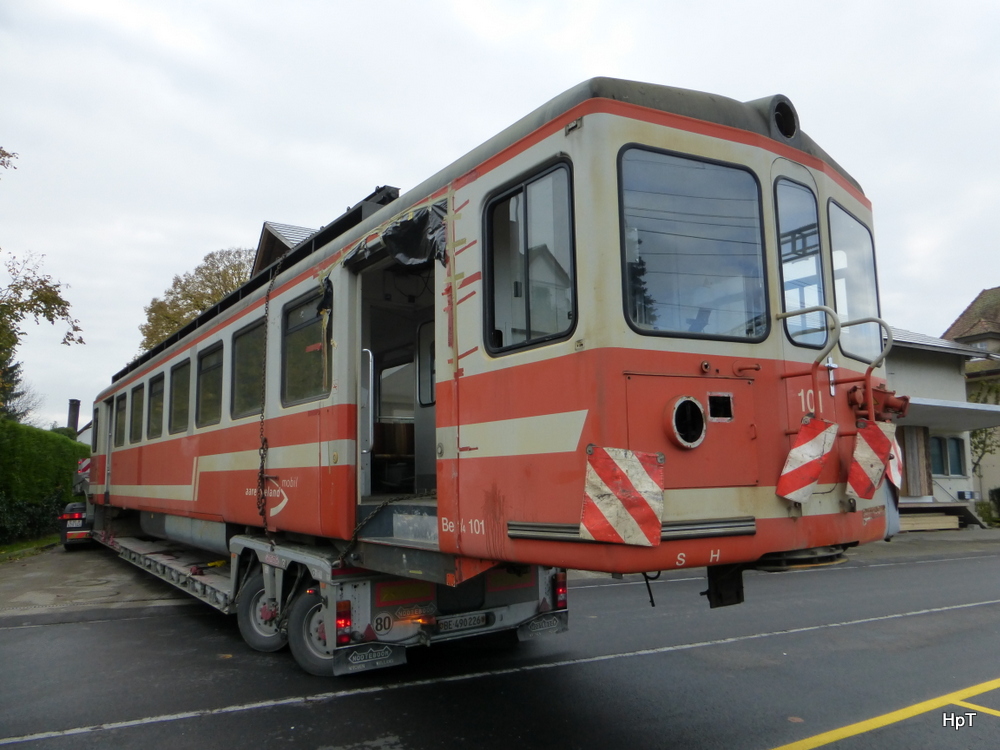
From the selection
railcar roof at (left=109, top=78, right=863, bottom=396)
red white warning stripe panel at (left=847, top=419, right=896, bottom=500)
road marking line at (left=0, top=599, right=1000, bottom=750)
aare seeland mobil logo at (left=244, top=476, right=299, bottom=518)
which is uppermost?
railcar roof at (left=109, top=78, right=863, bottom=396)

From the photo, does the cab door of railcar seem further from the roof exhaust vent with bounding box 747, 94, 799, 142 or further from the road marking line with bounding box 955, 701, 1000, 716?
the road marking line with bounding box 955, 701, 1000, 716

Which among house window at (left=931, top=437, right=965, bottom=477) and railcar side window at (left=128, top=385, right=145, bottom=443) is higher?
railcar side window at (left=128, top=385, right=145, bottom=443)

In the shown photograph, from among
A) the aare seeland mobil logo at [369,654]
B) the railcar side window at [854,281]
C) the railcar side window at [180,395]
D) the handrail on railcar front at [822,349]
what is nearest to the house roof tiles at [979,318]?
the railcar side window at [854,281]

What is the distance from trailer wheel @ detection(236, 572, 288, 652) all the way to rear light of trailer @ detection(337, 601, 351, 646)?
183cm

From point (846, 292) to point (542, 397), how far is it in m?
2.15

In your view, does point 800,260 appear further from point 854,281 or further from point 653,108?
point 653,108

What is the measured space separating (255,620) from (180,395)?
3806 mm

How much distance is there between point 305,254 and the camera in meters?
6.63

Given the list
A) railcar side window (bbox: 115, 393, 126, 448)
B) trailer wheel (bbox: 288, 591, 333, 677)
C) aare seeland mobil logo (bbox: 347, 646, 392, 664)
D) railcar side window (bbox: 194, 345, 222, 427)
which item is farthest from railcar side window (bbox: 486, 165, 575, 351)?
railcar side window (bbox: 115, 393, 126, 448)

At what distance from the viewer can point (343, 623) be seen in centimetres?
517

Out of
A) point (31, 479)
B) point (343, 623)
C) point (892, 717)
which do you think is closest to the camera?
point (892, 717)

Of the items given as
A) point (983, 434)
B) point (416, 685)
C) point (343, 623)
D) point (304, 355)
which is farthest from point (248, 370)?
point (983, 434)

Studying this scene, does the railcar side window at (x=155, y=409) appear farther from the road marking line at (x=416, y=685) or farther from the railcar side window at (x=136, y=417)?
the road marking line at (x=416, y=685)

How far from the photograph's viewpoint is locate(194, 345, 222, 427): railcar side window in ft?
26.3
